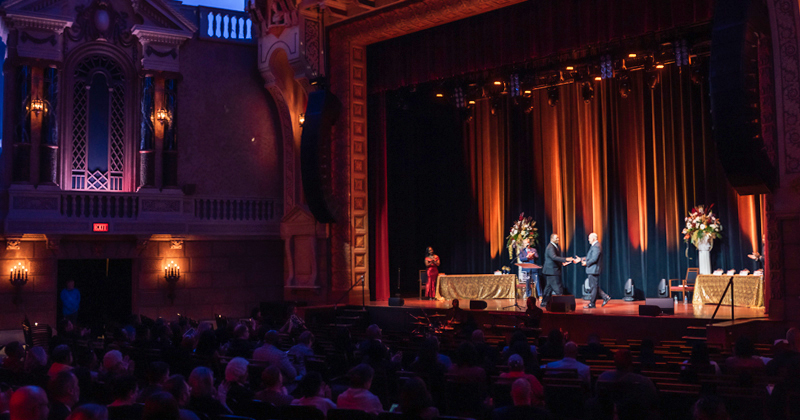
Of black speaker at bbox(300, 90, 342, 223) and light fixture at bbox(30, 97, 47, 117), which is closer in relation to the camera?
black speaker at bbox(300, 90, 342, 223)

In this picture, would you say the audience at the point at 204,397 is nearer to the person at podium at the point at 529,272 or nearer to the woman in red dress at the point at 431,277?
the person at podium at the point at 529,272

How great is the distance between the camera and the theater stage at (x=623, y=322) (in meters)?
10.0

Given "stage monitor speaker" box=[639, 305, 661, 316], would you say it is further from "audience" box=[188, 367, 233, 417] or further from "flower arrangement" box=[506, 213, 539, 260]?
"audience" box=[188, 367, 233, 417]

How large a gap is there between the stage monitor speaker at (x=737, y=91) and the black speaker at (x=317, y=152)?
7.72m

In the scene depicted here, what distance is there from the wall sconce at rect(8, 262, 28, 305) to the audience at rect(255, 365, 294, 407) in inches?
460

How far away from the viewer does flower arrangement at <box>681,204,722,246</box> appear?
1458cm

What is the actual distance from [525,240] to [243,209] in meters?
6.58

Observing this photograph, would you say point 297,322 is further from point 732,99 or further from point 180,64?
point 180,64

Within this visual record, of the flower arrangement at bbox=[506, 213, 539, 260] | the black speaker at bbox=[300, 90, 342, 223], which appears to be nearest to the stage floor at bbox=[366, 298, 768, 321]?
the flower arrangement at bbox=[506, 213, 539, 260]

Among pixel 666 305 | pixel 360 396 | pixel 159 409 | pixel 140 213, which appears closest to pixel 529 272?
pixel 666 305

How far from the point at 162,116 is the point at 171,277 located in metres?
3.53

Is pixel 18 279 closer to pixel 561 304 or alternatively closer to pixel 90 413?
pixel 561 304

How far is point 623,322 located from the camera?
11352 millimetres

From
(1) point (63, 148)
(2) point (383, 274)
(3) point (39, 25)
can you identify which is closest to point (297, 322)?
(2) point (383, 274)
